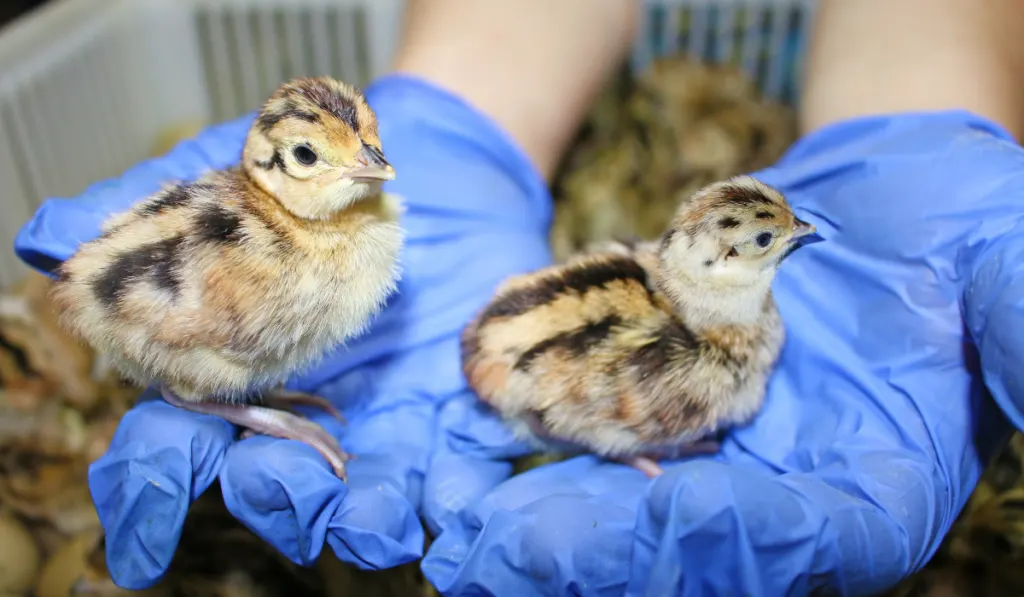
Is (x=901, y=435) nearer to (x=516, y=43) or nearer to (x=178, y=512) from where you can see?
(x=178, y=512)

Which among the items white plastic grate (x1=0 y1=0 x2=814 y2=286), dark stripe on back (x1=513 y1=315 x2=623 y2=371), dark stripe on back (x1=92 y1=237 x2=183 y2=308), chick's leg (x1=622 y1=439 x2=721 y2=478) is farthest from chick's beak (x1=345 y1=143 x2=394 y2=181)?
white plastic grate (x1=0 y1=0 x2=814 y2=286)

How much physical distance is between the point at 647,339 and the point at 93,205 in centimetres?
114

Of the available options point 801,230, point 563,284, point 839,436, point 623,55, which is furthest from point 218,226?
point 623,55

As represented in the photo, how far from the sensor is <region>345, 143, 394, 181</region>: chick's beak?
3.94 feet

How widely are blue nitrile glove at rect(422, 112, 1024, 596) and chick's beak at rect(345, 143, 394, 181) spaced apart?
1.96 feet

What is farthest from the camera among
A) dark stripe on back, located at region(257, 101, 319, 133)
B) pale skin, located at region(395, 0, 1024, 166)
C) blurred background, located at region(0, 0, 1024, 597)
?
pale skin, located at region(395, 0, 1024, 166)

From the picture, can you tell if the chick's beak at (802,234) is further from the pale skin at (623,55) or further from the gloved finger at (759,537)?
the pale skin at (623,55)

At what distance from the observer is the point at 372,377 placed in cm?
174

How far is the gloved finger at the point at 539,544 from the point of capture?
4.12ft

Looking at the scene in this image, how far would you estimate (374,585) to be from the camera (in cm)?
170

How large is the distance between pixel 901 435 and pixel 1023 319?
1.07 ft

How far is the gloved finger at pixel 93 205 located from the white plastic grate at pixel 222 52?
846 mm

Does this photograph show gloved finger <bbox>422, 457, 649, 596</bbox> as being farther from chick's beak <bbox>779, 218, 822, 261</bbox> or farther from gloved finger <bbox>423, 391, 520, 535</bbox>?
chick's beak <bbox>779, 218, 822, 261</bbox>

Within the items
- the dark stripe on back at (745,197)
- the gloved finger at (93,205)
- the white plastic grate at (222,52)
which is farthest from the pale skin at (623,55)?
the dark stripe on back at (745,197)
